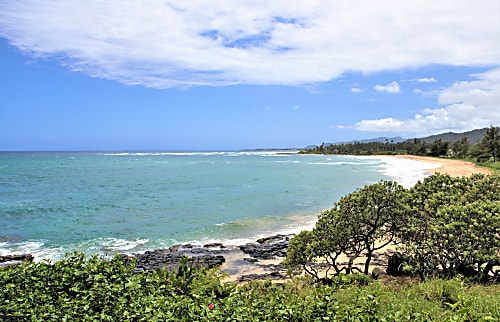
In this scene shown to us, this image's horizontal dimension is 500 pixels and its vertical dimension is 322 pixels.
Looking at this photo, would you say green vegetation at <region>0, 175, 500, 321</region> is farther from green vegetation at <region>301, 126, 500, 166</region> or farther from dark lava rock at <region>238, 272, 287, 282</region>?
green vegetation at <region>301, 126, 500, 166</region>

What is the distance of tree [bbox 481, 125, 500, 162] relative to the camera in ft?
195

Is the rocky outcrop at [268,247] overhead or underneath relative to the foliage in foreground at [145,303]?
underneath

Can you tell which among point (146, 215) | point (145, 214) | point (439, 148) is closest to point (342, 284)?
point (146, 215)

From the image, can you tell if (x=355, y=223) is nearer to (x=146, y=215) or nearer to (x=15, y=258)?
(x=15, y=258)

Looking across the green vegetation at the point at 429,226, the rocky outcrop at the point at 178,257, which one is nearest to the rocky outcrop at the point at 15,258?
the rocky outcrop at the point at 178,257

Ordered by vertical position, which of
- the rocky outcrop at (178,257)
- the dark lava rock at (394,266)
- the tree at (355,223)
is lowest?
the rocky outcrop at (178,257)

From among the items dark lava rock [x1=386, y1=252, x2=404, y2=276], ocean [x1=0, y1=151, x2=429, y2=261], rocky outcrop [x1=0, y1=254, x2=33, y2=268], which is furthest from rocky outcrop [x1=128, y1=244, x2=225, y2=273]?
dark lava rock [x1=386, y1=252, x2=404, y2=276]

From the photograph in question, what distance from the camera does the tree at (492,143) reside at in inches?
2339

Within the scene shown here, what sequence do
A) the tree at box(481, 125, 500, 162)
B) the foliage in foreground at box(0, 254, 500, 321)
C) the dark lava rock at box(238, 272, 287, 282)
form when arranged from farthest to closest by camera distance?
the tree at box(481, 125, 500, 162) → the dark lava rock at box(238, 272, 287, 282) → the foliage in foreground at box(0, 254, 500, 321)

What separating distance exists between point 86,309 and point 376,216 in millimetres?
8003

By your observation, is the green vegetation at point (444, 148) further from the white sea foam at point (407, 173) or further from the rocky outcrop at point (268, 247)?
the rocky outcrop at point (268, 247)

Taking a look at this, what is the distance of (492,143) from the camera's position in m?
59.9

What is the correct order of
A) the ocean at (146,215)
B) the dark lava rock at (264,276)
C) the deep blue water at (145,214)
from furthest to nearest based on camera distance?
the deep blue water at (145,214), the ocean at (146,215), the dark lava rock at (264,276)

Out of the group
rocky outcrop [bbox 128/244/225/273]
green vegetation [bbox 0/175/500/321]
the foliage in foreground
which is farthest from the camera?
rocky outcrop [bbox 128/244/225/273]
